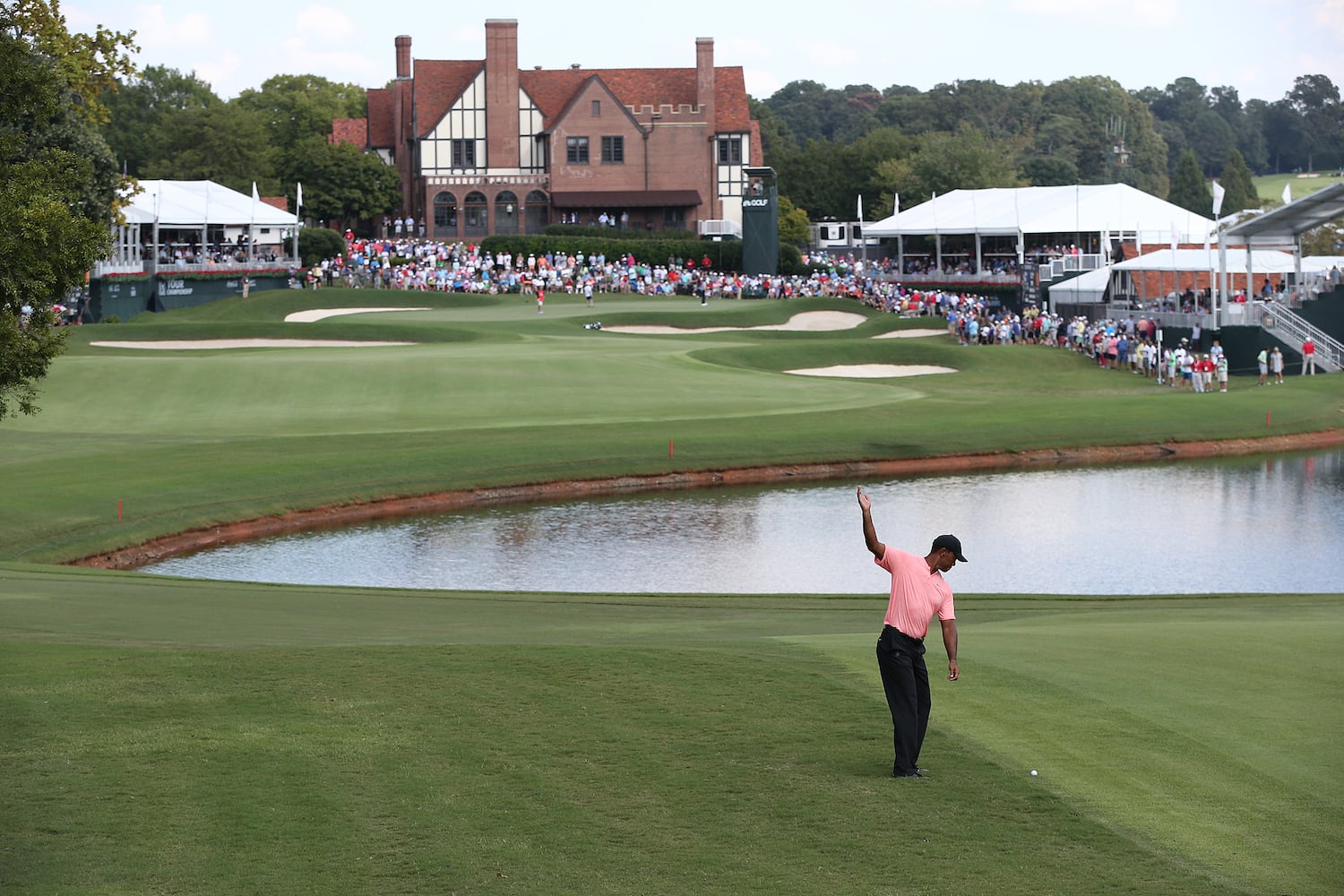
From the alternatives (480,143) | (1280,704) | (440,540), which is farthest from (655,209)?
(1280,704)

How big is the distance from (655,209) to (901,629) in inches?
3888

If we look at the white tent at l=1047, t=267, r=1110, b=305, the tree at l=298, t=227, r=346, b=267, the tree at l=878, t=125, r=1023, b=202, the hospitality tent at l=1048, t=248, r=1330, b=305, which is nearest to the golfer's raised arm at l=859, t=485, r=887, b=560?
the hospitality tent at l=1048, t=248, r=1330, b=305

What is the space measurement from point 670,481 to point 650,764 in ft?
91.8

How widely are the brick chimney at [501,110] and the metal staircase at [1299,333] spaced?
58823mm

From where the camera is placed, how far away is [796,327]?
75438 mm

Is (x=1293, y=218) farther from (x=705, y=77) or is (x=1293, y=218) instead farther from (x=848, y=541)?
(x=705, y=77)

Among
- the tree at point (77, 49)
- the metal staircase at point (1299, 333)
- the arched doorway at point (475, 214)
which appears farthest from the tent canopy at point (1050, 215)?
the tree at point (77, 49)

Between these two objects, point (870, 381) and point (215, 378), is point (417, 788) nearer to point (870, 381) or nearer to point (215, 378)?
point (215, 378)

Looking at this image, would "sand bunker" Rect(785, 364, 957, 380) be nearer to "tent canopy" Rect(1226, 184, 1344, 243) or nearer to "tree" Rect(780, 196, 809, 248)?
"tent canopy" Rect(1226, 184, 1344, 243)

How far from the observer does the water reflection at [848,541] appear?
27.9 meters

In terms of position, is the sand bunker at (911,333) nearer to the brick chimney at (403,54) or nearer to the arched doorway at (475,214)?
the arched doorway at (475,214)

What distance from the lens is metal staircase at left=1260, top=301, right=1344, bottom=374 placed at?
5925 cm

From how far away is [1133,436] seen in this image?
151 feet

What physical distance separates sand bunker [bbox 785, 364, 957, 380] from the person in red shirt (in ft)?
160
